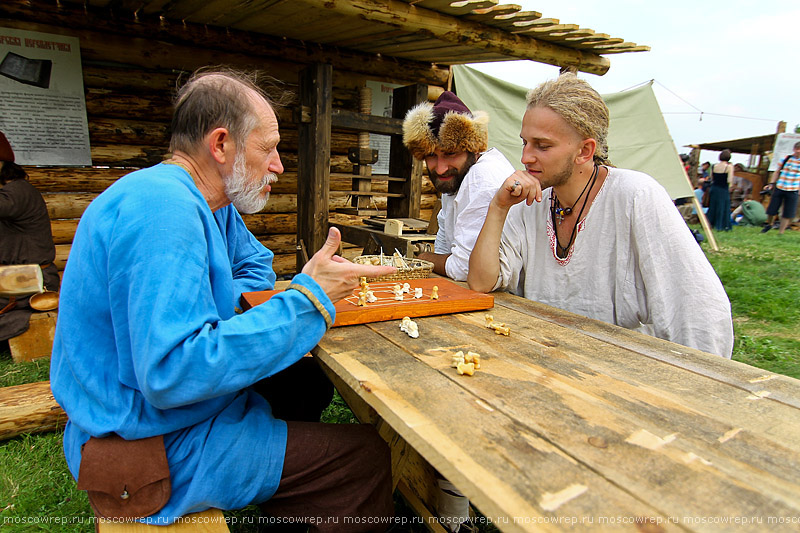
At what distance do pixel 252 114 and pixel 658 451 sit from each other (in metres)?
1.48

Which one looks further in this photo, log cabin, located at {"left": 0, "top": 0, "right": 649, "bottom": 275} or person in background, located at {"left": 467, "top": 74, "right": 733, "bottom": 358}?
log cabin, located at {"left": 0, "top": 0, "right": 649, "bottom": 275}

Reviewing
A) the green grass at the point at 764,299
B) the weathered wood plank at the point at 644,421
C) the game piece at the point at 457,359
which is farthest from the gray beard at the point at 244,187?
the green grass at the point at 764,299

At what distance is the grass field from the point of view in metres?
2.38

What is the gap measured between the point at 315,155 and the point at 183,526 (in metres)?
4.27

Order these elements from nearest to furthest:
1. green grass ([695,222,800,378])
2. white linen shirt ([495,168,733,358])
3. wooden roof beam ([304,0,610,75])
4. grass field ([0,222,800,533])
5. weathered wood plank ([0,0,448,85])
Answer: white linen shirt ([495,168,733,358]), grass field ([0,222,800,533]), wooden roof beam ([304,0,610,75]), green grass ([695,222,800,378]), weathered wood plank ([0,0,448,85])

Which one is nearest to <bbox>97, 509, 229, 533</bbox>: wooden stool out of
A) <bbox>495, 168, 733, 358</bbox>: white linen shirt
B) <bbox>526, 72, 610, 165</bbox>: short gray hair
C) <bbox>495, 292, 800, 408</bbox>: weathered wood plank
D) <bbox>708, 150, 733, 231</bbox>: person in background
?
<bbox>495, 292, 800, 408</bbox>: weathered wood plank

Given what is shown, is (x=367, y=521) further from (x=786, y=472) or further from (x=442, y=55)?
(x=442, y=55)

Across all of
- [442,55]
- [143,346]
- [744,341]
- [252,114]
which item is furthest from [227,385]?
[442,55]

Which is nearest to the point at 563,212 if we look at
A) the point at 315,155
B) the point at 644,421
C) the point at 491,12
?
the point at 644,421

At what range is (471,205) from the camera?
3119mm

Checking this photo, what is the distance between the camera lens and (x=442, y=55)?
19.9 ft

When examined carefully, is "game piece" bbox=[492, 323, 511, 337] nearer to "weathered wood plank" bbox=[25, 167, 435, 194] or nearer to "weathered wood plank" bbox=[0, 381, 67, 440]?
"weathered wood plank" bbox=[0, 381, 67, 440]

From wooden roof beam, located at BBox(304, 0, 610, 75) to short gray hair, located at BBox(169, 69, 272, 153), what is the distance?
8.35ft

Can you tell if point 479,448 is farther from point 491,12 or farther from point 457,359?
point 491,12
